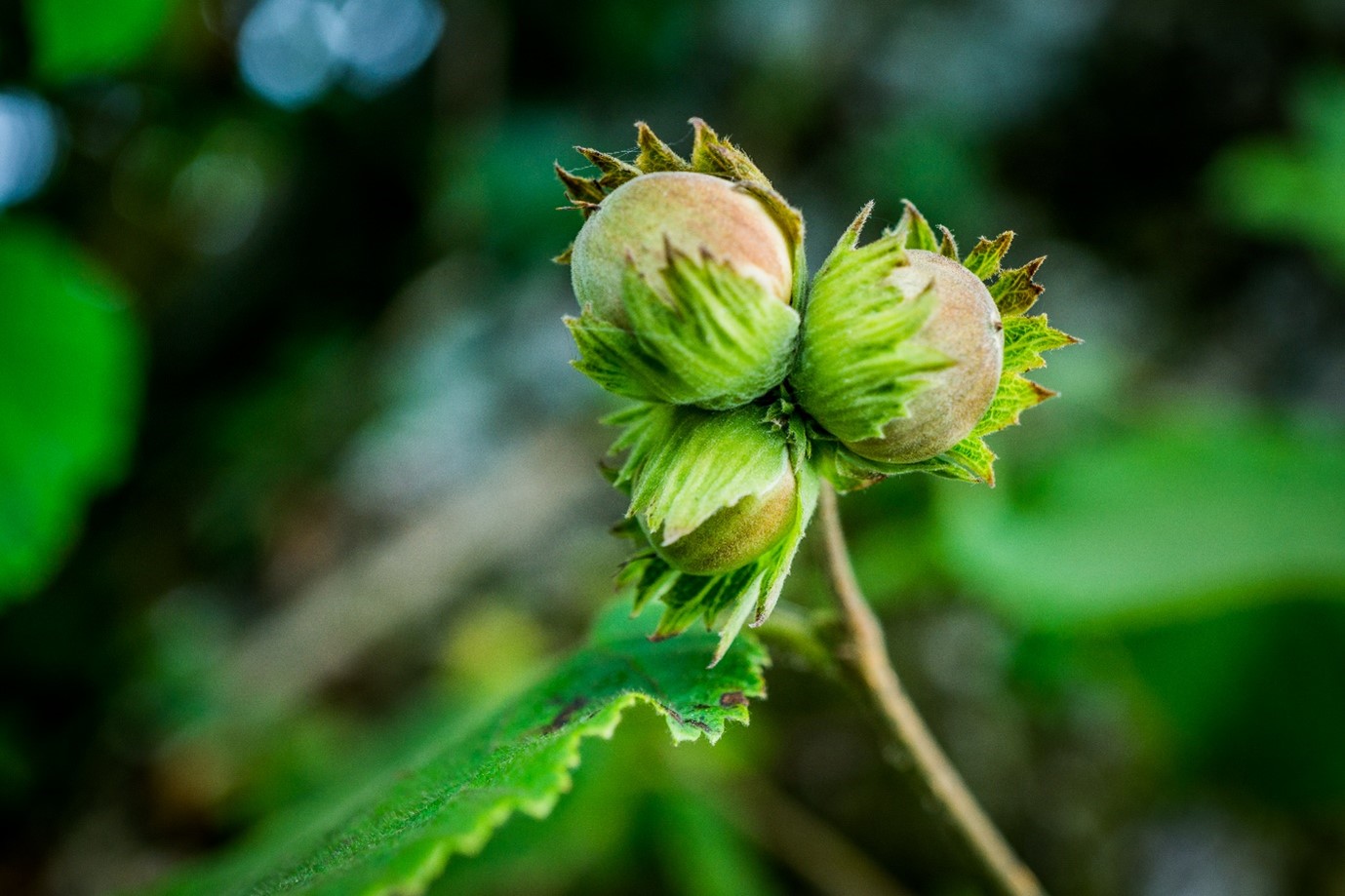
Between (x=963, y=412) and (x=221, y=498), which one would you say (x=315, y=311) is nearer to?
(x=221, y=498)

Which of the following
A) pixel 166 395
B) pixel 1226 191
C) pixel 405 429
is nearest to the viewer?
pixel 166 395

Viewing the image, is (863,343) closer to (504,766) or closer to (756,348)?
(756,348)

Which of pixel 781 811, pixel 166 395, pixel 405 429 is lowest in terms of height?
pixel 405 429

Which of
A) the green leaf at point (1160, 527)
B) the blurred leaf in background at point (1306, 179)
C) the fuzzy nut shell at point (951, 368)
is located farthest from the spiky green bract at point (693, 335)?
the blurred leaf in background at point (1306, 179)

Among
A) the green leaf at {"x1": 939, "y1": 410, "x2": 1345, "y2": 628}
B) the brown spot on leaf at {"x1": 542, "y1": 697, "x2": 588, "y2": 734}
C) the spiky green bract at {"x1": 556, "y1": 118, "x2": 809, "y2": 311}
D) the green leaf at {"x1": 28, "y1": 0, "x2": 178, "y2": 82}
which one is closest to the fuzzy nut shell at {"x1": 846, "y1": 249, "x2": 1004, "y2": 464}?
the spiky green bract at {"x1": 556, "y1": 118, "x2": 809, "y2": 311}

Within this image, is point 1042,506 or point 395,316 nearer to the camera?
point 1042,506

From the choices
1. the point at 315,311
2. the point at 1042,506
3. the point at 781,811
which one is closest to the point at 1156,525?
the point at 1042,506
